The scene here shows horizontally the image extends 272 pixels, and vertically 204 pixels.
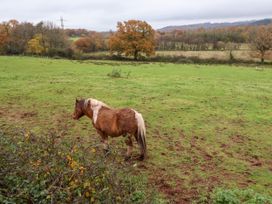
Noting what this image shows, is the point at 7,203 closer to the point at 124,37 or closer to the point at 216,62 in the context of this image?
the point at 216,62

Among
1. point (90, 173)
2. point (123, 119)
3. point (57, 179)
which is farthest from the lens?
point (123, 119)

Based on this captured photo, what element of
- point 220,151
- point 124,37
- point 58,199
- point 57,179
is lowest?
point 220,151

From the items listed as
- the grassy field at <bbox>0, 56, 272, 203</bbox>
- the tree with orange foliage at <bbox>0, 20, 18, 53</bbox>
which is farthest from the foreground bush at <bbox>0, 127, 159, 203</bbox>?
the tree with orange foliage at <bbox>0, 20, 18, 53</bbox>

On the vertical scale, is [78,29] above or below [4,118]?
above

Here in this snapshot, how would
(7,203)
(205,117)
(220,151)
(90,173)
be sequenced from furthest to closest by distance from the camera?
(205,117), (220,151), (90,173), (7,203)

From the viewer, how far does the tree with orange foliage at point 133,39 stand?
154 feet

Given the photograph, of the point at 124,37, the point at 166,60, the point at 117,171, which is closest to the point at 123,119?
the point at 117,171

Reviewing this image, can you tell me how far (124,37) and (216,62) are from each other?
14.9 m

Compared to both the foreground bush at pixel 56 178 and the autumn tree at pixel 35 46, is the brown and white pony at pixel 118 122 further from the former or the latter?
the autumn tree at pixel 35 46

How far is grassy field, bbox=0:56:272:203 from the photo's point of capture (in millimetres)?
7148

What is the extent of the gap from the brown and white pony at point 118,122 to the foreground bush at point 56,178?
2.67 m

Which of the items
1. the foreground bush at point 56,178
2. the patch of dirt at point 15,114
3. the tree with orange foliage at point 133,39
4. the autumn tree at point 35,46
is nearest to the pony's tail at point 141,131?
the foreground bush at point 56,178

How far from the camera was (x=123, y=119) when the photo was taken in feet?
24.6

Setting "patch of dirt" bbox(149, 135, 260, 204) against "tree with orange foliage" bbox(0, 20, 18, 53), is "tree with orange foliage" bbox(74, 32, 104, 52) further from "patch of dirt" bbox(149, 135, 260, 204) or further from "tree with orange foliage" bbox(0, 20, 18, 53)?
"patch of dirt" bbox(149, 135, 260, 204)
